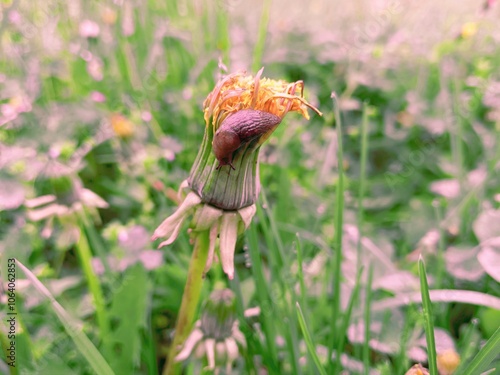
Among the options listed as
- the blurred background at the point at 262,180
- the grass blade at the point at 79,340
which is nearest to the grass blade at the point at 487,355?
the blurred background at the point at 262,180

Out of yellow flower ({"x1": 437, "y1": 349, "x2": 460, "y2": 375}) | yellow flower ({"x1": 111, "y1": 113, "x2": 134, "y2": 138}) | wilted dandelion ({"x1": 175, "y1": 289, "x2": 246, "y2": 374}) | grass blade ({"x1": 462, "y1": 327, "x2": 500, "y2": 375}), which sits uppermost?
yellow flower ({"x1": 111, "y1": 113, "x2": 134, "y2": 138})

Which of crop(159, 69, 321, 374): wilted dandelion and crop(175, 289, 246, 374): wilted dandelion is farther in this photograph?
crop(175, 289, 246, 374): wilted dandelion

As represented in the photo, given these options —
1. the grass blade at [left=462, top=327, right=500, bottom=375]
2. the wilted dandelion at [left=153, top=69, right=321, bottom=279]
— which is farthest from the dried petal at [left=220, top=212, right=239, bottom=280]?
the grass blade at [left=462, top=327, right=500, bottom=375]

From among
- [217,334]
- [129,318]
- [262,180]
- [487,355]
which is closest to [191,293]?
[217,334]

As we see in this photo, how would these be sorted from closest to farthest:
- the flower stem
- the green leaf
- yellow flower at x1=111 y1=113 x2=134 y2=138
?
the flower stem → the green leaf → yellow flower at x1=111 y1=113 x2=134 y2=138

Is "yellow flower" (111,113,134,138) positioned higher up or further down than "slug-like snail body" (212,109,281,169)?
further down

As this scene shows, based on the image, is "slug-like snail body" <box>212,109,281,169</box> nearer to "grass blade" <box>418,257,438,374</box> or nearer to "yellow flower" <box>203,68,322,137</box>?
"yellow flower" <box>203,68,322,137</box>

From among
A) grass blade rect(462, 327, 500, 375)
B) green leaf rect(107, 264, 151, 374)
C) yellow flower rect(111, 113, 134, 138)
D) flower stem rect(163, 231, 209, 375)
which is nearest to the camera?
grass blade rect(462, 327, 500, 375)
